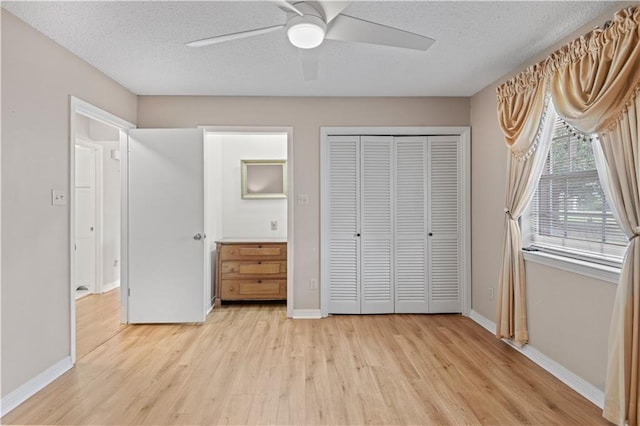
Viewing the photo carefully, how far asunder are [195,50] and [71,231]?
1.71 m

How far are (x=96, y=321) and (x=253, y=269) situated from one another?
1.76 meters

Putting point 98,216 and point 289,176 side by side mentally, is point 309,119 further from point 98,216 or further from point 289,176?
point 98,216

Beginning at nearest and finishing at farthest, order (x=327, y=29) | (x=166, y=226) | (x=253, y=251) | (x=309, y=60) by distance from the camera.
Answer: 1. (x=327, y=29)
2. (x=309, y=60)
3. (x=166, y=226)
4. (x=253, y=251)

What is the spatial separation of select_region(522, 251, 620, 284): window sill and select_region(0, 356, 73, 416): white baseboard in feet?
12.2

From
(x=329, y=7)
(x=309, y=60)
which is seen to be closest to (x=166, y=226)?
(x=309, y=60)

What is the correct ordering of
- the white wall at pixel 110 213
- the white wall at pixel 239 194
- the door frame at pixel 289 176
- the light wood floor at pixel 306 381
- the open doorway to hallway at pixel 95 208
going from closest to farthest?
the light wood floor at pixel 306 381 < the door frame at pixel 289 176 < the white wall at pixel 239 194 < the open doorway to hallway at pixel 95 208 < the white wall at pixel 110 213

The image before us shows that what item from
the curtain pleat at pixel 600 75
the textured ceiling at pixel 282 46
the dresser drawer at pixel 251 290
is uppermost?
the textured ceiling at pixel 282 46

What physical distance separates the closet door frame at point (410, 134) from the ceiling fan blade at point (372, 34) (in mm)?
1890

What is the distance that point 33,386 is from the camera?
7.52 feet

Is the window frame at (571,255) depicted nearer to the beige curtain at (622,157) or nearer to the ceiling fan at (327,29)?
the beige curtain at (622,157)

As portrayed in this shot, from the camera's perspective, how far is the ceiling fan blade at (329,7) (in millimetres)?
1622

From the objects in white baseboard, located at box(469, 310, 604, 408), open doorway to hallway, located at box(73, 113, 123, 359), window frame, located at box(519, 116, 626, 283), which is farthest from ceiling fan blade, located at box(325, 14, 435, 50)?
open doorway to hallway, located at box(73, 113, 123, 359)

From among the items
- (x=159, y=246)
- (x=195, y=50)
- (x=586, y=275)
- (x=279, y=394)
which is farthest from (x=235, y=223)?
(x=586, y=275)

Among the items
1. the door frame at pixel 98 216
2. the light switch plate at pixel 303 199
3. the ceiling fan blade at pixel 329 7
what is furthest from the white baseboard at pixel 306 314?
the door frame at pixel 98 216
